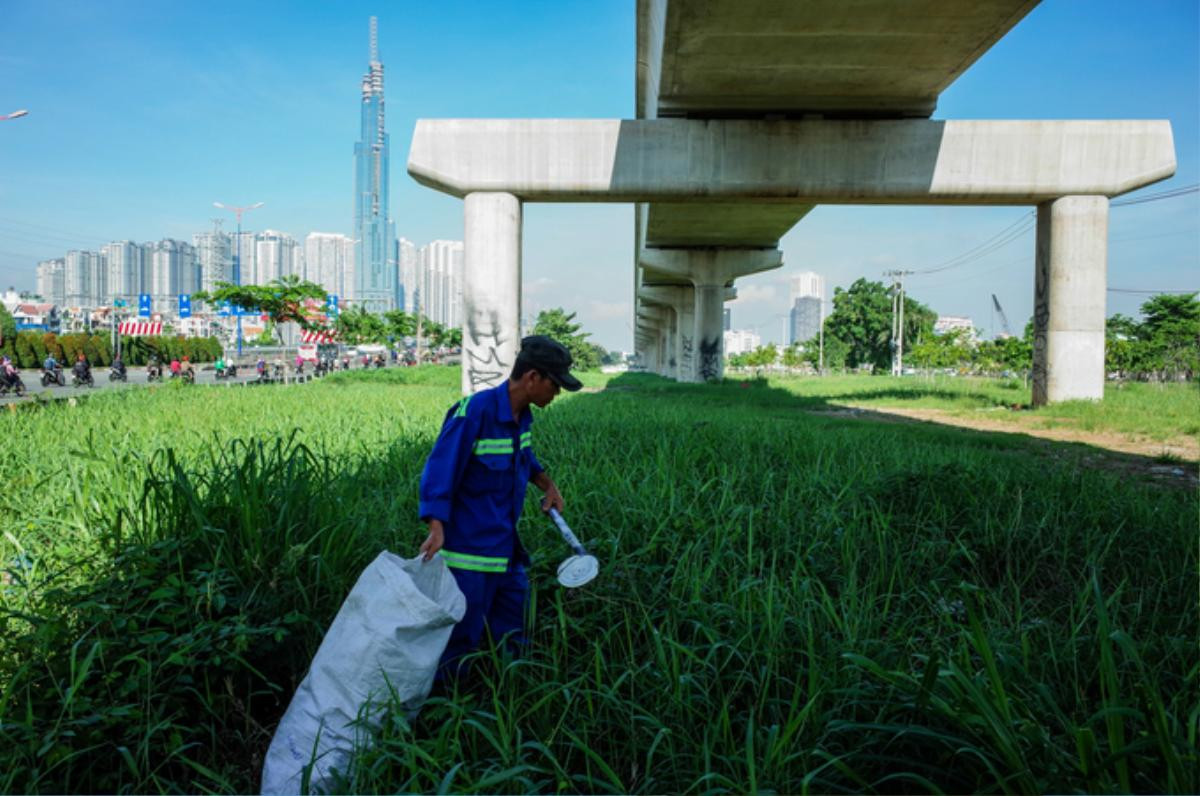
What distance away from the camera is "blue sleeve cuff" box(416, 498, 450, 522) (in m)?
2.44

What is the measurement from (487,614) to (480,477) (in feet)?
1.81

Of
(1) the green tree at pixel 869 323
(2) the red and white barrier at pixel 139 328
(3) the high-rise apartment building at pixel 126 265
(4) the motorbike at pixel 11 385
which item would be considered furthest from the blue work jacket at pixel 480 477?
(3) the high-rise apartment building at pixel 126 265

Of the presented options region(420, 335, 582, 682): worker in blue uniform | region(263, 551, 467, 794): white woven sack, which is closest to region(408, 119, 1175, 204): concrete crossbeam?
region(420, 335, 582, 682): worker in blue uniform

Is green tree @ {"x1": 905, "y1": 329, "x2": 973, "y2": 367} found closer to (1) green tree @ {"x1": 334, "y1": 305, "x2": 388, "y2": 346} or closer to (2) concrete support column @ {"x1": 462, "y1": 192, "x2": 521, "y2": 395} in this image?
(1) green tree @ {"x1": 334, "y1": 305, "x2": 388, "y2": 346}

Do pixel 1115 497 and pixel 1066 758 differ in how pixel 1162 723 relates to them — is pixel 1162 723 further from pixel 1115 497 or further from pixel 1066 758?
pixel 1115 497

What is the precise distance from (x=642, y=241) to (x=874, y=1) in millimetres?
19442

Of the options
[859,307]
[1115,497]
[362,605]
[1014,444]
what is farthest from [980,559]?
[859,307]

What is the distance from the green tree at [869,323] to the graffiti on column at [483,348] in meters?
53.5

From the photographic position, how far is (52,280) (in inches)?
Result: 4938

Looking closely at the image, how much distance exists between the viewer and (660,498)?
4121 mm

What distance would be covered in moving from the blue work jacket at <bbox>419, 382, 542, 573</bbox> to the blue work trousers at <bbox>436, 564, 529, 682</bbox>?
72 millimetres

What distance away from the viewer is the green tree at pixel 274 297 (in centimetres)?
2373

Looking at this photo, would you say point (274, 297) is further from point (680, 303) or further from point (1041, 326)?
point (1041, 326)

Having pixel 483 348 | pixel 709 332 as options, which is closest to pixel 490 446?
Answer: pixel 483 348
